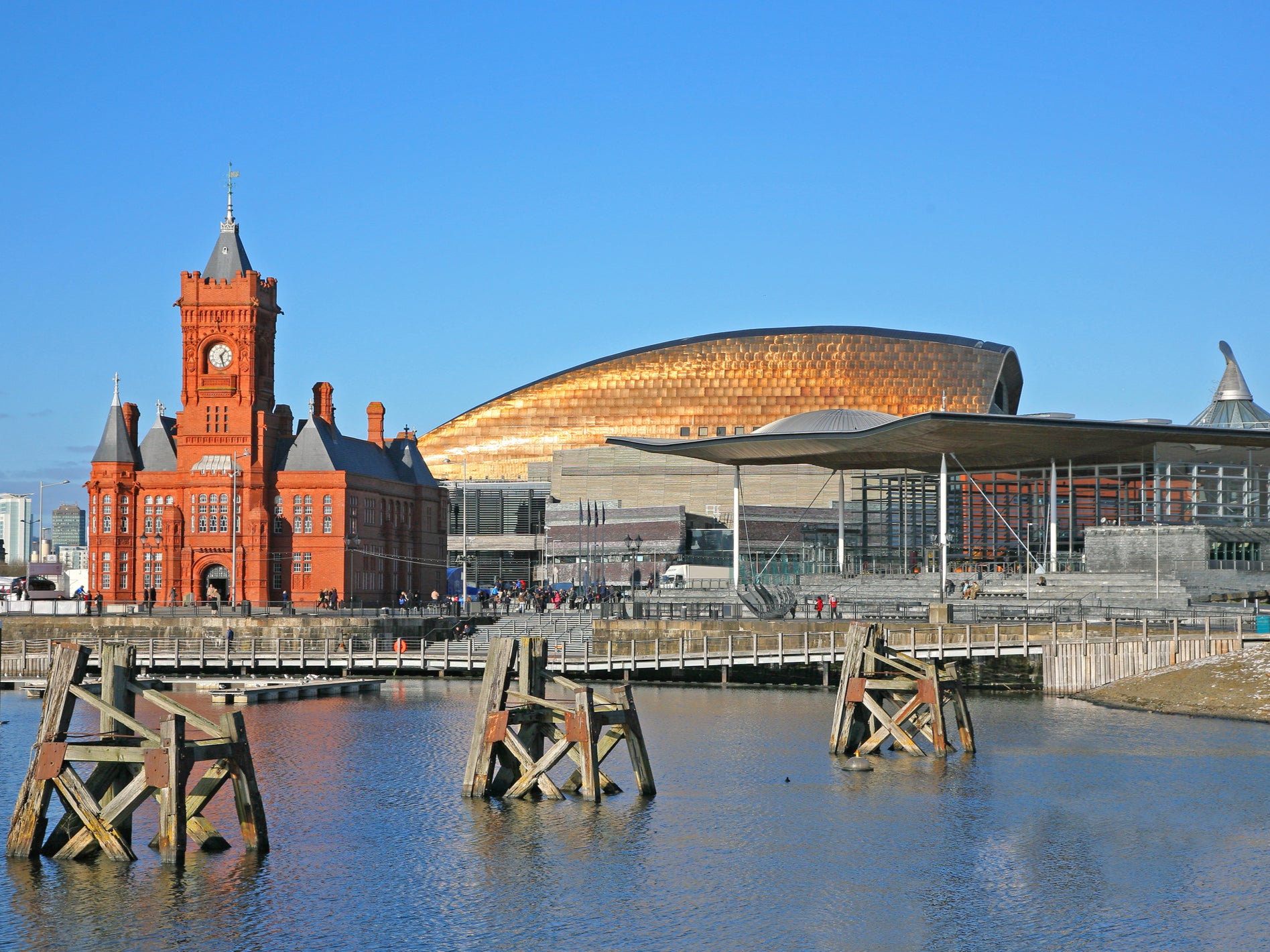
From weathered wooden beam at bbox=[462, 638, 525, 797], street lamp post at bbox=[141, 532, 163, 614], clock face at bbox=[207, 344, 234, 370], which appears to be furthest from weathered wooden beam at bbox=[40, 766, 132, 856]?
clock face at bbox=[207, 344, 234, 370]

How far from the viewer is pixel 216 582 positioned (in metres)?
91.5

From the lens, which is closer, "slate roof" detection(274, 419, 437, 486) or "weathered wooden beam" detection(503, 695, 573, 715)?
"weathered wooden beam" detection(503, 695, 573, 715)

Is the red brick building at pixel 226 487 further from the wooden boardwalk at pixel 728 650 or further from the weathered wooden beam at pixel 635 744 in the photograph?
the weathered wooden beam at pixel 635 744

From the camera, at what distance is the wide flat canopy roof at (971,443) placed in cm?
7362

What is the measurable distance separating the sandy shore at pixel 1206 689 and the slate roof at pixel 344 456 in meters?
52.1

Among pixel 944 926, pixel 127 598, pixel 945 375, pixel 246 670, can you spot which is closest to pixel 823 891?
pixel 944 926

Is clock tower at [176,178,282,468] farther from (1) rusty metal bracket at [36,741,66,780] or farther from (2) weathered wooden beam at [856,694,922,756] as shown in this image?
(1) rusty metal bracket at [36,741,66,780]

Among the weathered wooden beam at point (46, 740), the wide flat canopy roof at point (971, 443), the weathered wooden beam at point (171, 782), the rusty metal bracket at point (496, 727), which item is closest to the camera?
the weathered wooden beam at point (171, 782)

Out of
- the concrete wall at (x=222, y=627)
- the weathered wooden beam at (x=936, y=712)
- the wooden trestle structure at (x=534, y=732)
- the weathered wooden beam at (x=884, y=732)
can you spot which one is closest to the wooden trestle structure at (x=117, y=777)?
the wooden trestle structure at (x=534, y=732)

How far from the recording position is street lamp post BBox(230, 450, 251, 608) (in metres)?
86.6

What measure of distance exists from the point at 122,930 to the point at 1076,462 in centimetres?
7206

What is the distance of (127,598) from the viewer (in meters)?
90.5

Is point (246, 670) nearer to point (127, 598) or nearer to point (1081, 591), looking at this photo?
point (127, 598)

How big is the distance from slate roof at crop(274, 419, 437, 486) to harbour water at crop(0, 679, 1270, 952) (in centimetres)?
5125
